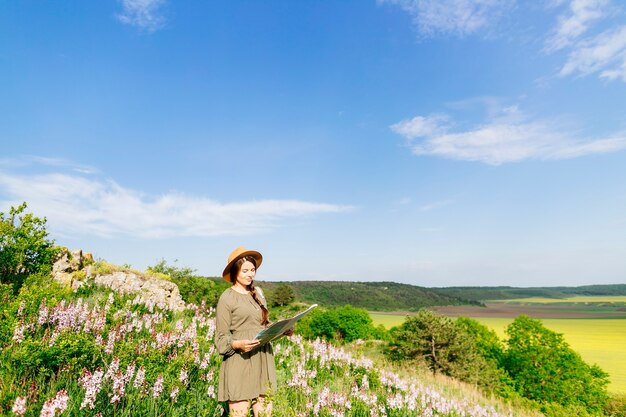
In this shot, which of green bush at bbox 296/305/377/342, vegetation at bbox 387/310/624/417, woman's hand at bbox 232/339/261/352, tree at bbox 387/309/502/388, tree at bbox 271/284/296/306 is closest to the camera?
woman's hand at bbox 232/339/261/352

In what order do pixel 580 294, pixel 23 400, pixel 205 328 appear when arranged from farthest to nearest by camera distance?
pixel 580 294, pixel 205 328, pixel 23 400

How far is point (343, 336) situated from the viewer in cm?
3241

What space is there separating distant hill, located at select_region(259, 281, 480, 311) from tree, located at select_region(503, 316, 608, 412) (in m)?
66.9

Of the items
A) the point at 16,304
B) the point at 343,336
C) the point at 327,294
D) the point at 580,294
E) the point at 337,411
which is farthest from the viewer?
the point at 580,294

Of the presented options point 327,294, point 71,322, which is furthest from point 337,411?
point 327,294

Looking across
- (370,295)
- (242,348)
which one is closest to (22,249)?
(242,348)

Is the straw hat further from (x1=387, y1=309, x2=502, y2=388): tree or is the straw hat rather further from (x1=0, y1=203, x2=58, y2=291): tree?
(x1=387, y1=309, x2=502, y2=388): tree

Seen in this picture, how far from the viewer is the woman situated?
12.8 feet

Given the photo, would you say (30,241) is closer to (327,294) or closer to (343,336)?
(343,336)

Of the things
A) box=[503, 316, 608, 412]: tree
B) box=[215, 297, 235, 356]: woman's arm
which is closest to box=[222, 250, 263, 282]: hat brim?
box=[215, 297, 235, 356]: woman's arm

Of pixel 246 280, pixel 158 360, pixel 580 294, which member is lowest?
pixel 580 294

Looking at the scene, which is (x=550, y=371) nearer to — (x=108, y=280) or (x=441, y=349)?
(x=441, y=349)

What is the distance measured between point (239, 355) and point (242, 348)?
0.27 m

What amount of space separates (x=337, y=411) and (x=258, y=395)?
112 inches
